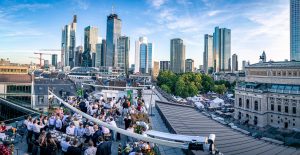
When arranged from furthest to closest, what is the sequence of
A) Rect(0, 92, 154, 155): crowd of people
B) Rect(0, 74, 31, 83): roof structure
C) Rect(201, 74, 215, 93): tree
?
Rect(201, 74, 215, 93): tree < Rect(0, 74, 31, 83): roof structure < Rect(0, 92, 154, 155): crowd of people

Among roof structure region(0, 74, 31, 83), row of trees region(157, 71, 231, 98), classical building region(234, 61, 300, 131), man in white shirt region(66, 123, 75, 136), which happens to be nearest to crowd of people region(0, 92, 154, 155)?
man in white shirt region(66, 123, 75, 136)

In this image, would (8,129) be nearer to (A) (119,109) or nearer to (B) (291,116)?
(A) (119,109)

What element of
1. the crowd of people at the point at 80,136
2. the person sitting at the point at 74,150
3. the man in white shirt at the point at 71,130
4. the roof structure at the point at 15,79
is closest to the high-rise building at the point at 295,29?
the roof structure at the point at 15,79

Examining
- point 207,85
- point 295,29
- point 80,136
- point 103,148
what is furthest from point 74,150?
point 295,29

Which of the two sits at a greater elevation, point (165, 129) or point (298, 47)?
point (298, 47)

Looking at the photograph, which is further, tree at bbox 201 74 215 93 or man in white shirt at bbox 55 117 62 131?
tree at bbox 201 74 215 93

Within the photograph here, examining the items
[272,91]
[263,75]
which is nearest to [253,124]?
[272,91]

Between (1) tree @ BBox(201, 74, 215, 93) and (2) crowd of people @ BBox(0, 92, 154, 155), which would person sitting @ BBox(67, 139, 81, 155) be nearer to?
(2) crowd of people @ BBox(0, 92, 154, 155)
